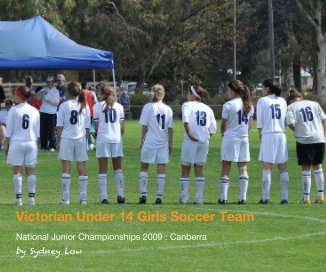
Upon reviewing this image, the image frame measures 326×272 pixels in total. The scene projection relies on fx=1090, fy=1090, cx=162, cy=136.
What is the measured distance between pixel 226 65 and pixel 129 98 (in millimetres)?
25556

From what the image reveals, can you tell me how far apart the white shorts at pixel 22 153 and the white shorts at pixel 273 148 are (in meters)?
3.58

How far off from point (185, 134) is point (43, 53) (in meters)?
12.6

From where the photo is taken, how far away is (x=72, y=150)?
1686 centimetres

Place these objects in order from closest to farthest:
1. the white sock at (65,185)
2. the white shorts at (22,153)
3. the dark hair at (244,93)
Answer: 1. the white shorts at (22,153)
2. the white sock at (65,185)
3. the dark hair at (244,93)

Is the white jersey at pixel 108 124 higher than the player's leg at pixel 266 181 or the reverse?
higher

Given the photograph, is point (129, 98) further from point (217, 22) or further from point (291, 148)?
point (291, 148)

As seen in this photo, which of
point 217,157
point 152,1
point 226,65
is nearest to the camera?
point 217,157

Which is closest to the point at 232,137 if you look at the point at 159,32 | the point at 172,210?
the point at 172,210

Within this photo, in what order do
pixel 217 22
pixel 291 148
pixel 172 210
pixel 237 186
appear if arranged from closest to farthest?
pixel 172 210, pixel 237 186, pixel 291 148, pixel 217 22

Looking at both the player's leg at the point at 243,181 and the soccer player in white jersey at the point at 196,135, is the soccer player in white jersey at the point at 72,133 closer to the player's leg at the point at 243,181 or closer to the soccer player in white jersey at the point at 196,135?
the soccer player in white jersey at the point at 196,135

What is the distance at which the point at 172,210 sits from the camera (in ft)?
51.6

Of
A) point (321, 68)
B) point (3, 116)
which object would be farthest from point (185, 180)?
point (321, 68)

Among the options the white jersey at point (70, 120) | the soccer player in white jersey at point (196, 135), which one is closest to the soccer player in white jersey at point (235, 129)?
the soccer player in white jersey at point (196, 135)

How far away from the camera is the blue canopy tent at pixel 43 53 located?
94.2 feet
